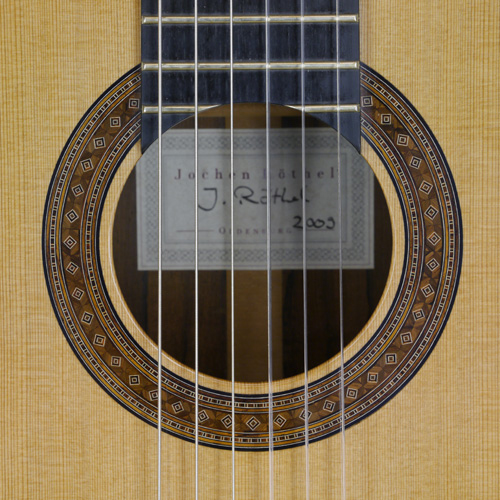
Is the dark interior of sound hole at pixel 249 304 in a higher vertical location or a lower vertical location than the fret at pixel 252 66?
lower

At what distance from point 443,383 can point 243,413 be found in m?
0.26

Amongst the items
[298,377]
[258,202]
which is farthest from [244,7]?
[298,377]

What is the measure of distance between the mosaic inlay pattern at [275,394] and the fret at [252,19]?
7 cm

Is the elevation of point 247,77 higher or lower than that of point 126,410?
higher

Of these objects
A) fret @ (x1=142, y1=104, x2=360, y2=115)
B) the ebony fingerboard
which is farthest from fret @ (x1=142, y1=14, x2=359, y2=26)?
fret @ (x1=142, y1=104, x2=360, y2=115)

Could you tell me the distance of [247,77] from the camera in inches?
30.2

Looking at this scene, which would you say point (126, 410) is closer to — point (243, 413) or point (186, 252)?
point (243, 413)

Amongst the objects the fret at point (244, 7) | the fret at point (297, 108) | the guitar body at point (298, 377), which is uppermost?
the fret at point (244, 7)

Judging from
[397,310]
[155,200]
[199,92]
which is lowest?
[397,310]

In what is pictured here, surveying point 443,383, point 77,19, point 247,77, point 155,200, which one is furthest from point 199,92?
point 443,383

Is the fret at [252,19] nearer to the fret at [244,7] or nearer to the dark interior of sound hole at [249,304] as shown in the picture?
the fret at [244,7]

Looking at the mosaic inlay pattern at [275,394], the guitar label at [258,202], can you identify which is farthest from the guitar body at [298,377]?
the guitar label at [258,202]

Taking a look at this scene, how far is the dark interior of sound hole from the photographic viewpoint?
1041 mm

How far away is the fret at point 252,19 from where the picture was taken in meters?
0.76
